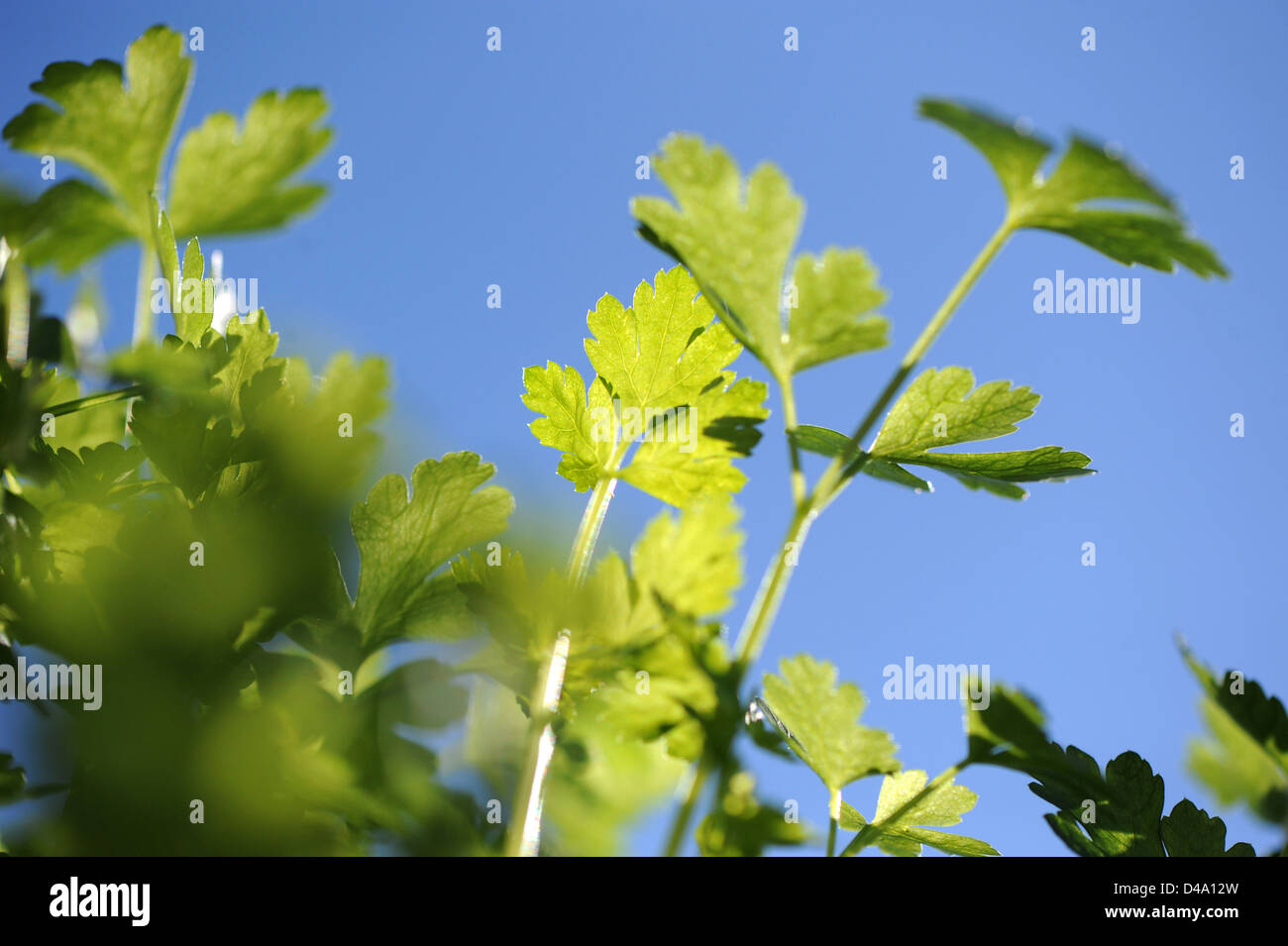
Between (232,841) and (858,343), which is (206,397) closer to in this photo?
(232,841)

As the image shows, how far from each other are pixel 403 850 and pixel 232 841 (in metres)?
0.07

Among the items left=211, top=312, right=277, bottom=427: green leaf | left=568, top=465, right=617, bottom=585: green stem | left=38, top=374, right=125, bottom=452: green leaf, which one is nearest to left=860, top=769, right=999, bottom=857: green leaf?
left=568, top=465, right=617, bottom=585: green stem

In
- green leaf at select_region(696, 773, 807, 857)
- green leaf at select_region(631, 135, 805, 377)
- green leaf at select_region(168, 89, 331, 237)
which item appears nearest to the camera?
green leaf at select_region(696, 773, 807, 857)

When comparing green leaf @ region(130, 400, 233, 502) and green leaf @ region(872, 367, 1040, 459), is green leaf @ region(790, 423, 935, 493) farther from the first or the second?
green leaf @ region(130, 400, 233, 502)

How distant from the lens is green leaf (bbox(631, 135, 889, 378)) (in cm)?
42

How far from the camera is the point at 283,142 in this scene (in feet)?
2.14

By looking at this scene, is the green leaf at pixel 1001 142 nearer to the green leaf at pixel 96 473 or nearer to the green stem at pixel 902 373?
the green stem at pixel 902 373

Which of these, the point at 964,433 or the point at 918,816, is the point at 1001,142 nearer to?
the point at 964,433

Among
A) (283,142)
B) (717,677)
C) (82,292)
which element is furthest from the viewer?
(82,292)

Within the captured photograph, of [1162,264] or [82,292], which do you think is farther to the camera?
[82,292]

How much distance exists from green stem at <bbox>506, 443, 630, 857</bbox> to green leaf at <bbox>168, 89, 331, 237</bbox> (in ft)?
1.29

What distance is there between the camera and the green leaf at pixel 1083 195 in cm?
40

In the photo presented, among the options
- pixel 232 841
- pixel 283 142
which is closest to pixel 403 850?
pixel 232 841

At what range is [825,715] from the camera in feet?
1.48
